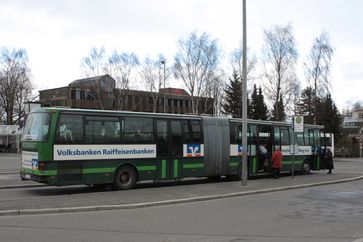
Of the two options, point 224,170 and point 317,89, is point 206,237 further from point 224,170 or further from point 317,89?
point 317,89

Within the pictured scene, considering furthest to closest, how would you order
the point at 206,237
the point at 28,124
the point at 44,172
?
the point at 28,124, the point at 44,172, the point at 206,237

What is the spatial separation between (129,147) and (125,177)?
1150mm

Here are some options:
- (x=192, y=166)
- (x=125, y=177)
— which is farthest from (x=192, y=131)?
(x=125, y=177)

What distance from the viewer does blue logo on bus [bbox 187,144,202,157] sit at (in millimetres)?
19359

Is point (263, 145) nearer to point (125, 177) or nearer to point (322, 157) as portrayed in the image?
point (322, 157)

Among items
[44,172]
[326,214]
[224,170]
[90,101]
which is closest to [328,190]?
[224,170]

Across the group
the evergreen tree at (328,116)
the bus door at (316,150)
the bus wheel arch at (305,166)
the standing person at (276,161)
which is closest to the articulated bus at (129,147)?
the standing person at (276,161)

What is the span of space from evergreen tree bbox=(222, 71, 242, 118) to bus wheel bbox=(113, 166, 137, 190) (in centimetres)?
4858

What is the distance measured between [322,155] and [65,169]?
16.6 m

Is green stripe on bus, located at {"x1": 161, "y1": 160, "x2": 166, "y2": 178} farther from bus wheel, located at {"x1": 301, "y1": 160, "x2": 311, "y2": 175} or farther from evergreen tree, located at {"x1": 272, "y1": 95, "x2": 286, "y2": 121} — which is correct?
evergreen tree, located at {"x1": 272, "y1": 95, "x2": 286, "y2": 121}

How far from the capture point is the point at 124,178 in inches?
677

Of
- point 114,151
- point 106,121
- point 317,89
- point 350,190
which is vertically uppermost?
point 317,89

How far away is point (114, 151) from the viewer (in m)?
16.7

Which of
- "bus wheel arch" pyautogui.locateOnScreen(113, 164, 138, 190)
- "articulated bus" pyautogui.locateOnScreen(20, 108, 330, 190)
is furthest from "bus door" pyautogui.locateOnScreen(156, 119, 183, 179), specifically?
"bus wheel arch" pyautogui.locateOnScreen(113, 164, 138, 190)
